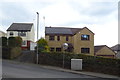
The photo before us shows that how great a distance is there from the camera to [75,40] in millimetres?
42469

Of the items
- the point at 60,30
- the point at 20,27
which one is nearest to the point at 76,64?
the point at 60,30

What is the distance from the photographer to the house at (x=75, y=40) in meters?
42.5

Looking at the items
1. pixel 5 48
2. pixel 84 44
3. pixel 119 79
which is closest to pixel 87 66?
pixel 119 79

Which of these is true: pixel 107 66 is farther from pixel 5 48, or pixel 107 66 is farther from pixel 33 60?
pixel 5 48

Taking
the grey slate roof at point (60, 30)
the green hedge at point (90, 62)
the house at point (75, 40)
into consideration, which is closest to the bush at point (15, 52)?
the green hedge at point (90, 62)

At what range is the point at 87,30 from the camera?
4328 centimetres

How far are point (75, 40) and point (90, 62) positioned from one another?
20.4 metres

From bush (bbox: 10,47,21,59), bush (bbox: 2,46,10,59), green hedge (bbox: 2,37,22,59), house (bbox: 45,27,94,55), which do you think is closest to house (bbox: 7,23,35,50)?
house (bbox: 45,27,94,55)

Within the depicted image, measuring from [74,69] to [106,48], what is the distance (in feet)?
80.0

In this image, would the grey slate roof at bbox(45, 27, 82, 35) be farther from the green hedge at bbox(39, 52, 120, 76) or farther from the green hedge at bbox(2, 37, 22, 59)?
the green hedge at bbox(39, 52, 120, 76)

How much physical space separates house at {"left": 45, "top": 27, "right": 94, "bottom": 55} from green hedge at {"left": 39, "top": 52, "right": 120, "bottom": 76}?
16.8m

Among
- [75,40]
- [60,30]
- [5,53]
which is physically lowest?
[5,53]

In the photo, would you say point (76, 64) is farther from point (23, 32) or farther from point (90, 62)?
point (23, 32)

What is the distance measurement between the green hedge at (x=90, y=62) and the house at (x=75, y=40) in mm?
16758
